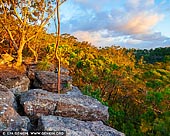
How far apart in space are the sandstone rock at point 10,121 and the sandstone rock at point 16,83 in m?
2.38

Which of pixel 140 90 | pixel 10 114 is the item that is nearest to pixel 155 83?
pixel 140 90

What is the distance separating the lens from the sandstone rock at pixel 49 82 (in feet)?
24.8

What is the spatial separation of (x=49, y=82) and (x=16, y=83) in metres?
0.92

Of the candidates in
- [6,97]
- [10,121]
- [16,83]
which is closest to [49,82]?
[16,83]

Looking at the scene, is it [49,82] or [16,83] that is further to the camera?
[49,82]

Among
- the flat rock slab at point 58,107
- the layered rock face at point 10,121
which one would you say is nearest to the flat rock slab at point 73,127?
the layered rock face at point 10,121

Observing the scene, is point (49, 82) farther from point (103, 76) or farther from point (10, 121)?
point (103, 76)

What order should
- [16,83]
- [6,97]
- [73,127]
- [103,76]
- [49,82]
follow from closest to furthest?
[73,127]
[6,97]
[16,83]
[49,82]
[103,76]

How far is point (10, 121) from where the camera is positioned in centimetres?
448

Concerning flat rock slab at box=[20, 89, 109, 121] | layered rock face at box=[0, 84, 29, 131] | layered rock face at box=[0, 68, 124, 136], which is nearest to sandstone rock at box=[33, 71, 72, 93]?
layered rock face at box=[0, 68, 124, 136]

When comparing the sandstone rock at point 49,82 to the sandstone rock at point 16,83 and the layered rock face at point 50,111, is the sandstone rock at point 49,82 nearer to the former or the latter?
the layered rock face at point 50,111

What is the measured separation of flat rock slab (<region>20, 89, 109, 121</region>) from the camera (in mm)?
5355

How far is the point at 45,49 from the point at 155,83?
4.86 m

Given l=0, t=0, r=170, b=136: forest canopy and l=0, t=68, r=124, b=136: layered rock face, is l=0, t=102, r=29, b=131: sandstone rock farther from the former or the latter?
l=0, t=0, r=170, b=136: forest canopy
